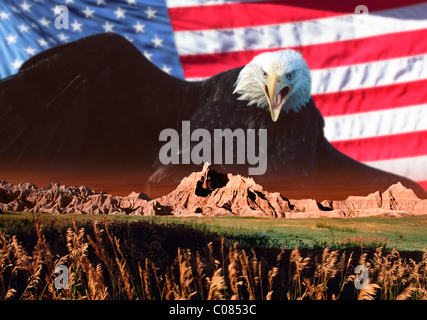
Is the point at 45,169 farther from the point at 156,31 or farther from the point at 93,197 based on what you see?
the point at 156,31

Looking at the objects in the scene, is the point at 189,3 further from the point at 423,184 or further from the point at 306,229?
the point at 423,184

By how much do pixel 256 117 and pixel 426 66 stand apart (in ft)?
6.82

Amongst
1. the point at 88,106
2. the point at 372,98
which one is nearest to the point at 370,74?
the point at 372,98

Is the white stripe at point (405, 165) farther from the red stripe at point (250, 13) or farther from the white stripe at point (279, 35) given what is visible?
the red stripe at point (250, 13)

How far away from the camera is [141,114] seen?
4.36m

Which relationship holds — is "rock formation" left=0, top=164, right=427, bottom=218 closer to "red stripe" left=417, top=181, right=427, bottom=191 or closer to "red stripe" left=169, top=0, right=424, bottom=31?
"red stripe" left=417, top=181, right=427, bottom=191

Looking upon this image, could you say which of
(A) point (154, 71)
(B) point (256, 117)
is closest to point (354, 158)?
(B) point (256, 117)

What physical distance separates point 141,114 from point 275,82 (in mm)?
1494

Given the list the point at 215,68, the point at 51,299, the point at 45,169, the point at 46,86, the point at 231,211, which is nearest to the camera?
the point at 51,299

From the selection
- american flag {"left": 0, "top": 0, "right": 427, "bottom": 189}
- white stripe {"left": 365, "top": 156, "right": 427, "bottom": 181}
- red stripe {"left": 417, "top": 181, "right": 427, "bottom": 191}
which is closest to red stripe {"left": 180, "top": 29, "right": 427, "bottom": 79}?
american flag {"left": 0, "top": 0, "right": 427, "bottom": 189}

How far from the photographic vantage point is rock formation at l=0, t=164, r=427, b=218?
374 centimetres

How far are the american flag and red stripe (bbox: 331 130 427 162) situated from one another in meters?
0.01

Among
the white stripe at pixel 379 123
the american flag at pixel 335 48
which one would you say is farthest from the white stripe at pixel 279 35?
the white stripe at pixel 379 123

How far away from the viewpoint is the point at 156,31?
442 centimetres
